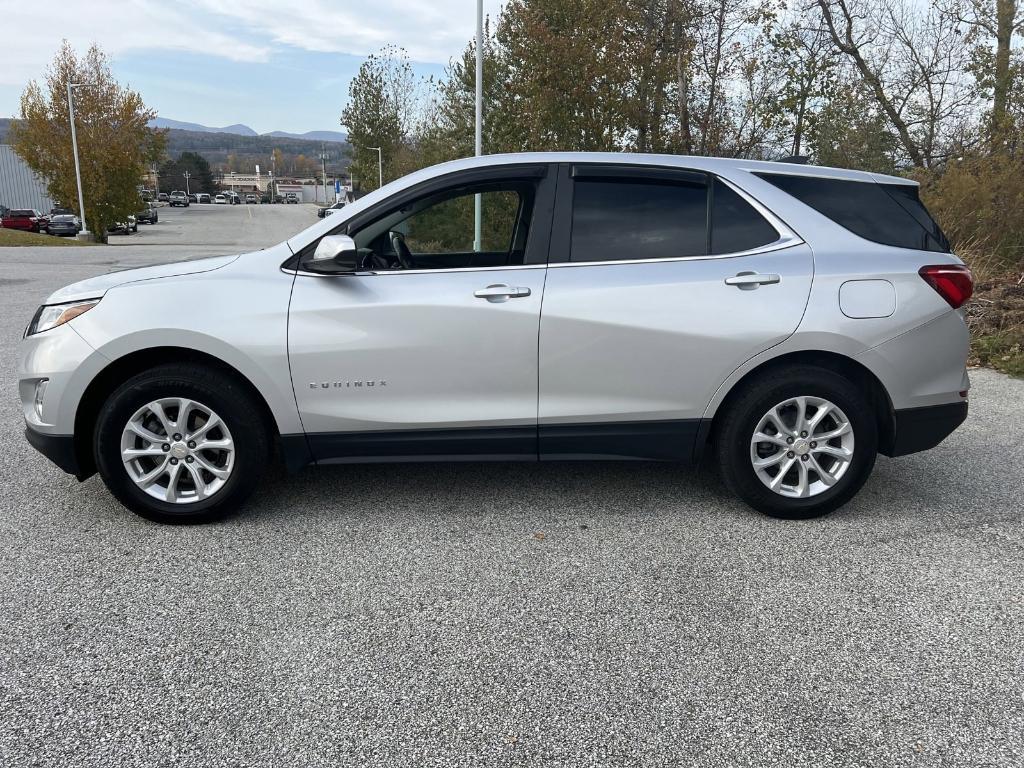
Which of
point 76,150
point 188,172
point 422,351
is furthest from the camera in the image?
point 188,172

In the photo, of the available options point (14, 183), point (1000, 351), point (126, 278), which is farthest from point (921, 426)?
point (14, 183)

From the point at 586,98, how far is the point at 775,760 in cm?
1625

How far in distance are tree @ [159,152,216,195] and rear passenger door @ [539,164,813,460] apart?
141298mm

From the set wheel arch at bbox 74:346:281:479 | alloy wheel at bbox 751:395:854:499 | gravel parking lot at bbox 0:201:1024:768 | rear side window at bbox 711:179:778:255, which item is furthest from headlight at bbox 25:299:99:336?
alloy wheel at bbox 751:395:854:499

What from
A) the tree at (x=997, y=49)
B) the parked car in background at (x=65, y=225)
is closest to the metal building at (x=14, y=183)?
the parked car in background at (x=65, y=225)

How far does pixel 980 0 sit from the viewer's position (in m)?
15.5

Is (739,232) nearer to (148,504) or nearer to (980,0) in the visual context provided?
(148,504)

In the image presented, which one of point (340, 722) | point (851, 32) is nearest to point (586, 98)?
point (851, 32)

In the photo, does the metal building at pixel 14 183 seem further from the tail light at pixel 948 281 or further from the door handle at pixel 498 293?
the tail light at pixel 948 281

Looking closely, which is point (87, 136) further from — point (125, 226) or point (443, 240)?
point (443, 240)

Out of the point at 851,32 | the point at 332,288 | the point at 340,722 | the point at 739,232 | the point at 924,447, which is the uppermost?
the point at 851,32

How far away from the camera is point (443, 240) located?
18.9 feet

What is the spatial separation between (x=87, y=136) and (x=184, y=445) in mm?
40753

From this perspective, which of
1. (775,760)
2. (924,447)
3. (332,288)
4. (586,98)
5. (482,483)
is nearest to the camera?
(775,760)
